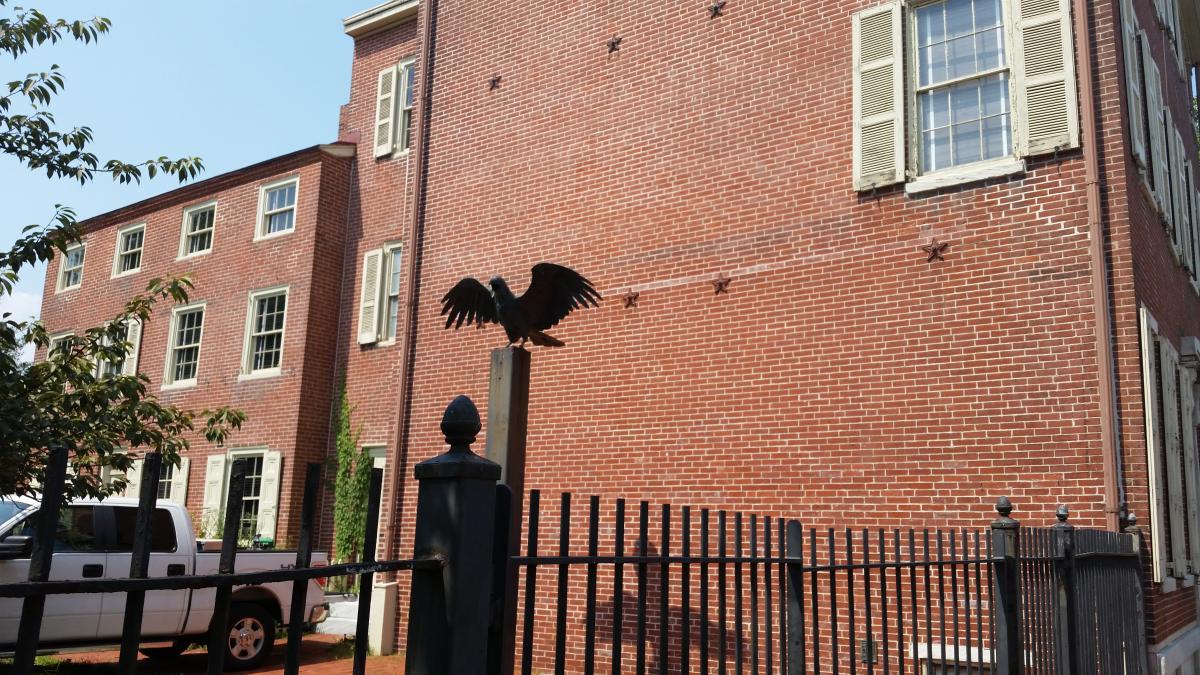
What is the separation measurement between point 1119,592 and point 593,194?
759 centimetres

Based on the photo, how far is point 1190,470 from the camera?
1096 cm

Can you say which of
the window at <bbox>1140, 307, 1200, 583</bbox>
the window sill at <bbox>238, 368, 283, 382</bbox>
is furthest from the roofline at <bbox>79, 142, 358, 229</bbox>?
the window at <bbox>1140, 307, 1200, 583</bbox>

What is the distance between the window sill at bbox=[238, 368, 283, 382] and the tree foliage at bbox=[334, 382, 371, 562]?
1627 millimetres

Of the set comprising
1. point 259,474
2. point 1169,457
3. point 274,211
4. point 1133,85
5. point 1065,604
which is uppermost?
point 274,211

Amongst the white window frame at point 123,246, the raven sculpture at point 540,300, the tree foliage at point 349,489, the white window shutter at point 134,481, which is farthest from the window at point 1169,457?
the white window frame at point 123,246

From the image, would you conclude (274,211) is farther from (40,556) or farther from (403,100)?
(40,556)

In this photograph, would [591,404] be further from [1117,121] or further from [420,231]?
[1117,121]

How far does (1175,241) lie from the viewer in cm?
1212

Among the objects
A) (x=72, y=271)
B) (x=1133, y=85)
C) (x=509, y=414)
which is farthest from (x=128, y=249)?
(x=1133, y=85)

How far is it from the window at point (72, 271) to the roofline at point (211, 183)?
91 centimetres

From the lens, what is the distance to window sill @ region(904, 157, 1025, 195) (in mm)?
9305

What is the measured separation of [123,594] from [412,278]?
5.94 meters

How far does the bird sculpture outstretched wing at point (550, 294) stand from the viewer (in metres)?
7.53

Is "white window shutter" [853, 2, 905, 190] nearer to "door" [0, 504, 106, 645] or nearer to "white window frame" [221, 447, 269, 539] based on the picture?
"door" [0, 504, 106, 645]
